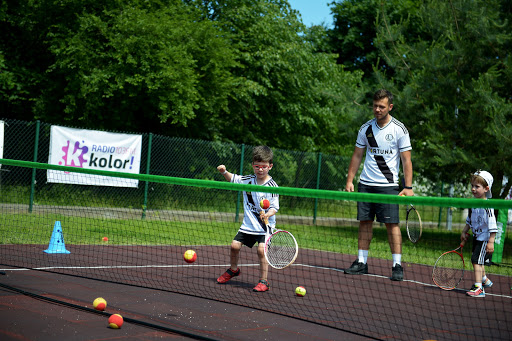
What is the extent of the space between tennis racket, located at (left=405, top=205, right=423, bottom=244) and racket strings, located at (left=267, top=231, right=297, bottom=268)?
2.53 meters

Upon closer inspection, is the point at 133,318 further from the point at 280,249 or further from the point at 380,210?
the point at 380,210

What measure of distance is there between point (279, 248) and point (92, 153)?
319 inches

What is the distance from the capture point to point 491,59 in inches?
523

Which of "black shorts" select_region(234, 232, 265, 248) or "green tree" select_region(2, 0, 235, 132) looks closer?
"black shorts" select_region(234, 232, 265, 248)

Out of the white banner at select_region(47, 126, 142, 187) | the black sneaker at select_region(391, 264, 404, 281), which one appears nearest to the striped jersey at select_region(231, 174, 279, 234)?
the black sneaker at select_region(391, 264, 404, 281)

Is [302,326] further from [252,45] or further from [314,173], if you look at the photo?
[252,45]

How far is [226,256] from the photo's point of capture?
9359 mm

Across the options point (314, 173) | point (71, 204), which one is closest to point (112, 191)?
point (71, 204)

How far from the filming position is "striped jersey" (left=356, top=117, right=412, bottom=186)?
7078 mm

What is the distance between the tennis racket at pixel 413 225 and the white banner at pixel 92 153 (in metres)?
7.09

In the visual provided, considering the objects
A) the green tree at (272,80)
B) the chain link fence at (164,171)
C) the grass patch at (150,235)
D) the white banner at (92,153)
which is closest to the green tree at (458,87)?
the grass patch at (150,235)

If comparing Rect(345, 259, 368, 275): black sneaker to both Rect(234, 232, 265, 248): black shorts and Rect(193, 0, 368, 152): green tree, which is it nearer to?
Rect(234, 232, 265, 248): black shorts

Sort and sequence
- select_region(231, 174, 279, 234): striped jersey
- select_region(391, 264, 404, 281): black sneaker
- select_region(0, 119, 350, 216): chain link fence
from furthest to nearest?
select_region(0, 119, 350, 216): chain link fence < select_region(391, 264, 404, 281): black sneaker < select_region(231, 174, 279, 234): striped jersey

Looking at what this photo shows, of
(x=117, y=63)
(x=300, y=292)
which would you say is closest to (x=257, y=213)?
(x=300, y=292)
